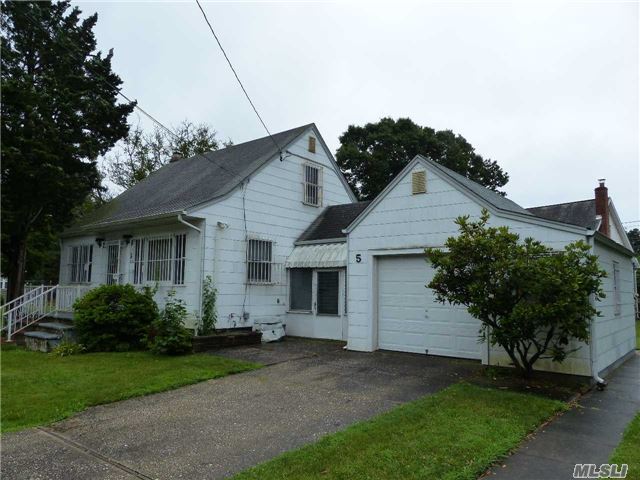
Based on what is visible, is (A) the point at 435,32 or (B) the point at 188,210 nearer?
(A) the point at 435,32

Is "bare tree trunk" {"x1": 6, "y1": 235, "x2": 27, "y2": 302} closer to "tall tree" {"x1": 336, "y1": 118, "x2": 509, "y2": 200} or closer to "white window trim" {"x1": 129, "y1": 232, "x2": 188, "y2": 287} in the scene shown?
"white window trim" {"x1": 129, "y1": 232, "x2": 188, "y2": 287}

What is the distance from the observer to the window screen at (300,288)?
1338cm

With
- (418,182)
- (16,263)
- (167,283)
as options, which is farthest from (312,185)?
(16,263)

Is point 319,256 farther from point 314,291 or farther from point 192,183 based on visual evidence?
point 192,183

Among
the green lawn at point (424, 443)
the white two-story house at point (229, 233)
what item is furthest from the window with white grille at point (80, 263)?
the green lawn at point (424, 443)

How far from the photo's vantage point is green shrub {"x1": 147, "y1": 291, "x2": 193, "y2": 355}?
396 inches

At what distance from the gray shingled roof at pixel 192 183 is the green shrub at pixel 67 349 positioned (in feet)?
12.7

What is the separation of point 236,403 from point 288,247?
26.8 ft

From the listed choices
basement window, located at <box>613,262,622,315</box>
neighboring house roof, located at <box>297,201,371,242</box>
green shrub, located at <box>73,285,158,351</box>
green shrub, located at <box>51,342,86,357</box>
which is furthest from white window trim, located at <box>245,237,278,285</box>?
basement window, located at <box>613,262,622,315</box>

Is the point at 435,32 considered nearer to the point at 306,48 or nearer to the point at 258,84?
the point at 306,48

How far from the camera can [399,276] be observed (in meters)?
10.2

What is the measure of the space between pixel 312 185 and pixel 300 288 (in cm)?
408

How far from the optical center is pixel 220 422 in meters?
5.47

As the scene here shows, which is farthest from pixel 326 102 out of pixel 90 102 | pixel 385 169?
pixel 385 169
